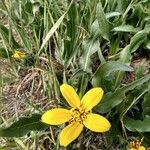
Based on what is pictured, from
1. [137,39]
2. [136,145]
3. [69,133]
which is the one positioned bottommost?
[136,145]

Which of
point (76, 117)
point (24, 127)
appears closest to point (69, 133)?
point (76, 117)

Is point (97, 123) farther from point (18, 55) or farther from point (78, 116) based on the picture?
point (18, 55)

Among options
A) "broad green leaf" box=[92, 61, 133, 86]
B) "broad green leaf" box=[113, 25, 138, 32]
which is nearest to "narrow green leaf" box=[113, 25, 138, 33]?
"broad green leaf" box=[113, 25, 138, 32]

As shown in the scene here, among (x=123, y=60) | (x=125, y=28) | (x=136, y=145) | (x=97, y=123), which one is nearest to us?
(x=97, y=123)

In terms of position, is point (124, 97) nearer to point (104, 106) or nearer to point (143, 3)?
point (104, 106)

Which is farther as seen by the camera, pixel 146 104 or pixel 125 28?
pixel 125 28

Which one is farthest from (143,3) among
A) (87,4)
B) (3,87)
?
(3,87)

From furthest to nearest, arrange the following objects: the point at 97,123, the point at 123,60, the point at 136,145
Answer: the point at 123,60, the point at 136,145, the point at 97,123
